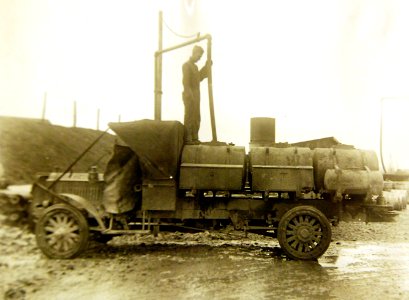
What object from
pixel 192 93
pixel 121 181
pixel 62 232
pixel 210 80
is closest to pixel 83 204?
pixel 62 232

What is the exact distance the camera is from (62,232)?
7422 mm

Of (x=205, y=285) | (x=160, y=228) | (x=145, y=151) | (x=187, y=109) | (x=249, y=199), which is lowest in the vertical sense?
(x=205, y=285)

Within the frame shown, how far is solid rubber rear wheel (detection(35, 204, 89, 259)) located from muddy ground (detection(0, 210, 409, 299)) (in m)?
0.22

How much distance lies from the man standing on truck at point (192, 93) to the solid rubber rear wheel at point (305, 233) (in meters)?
2.61

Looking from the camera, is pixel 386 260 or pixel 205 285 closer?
pixel 205 285

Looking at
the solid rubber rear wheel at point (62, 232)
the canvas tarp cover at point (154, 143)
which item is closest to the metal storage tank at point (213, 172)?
the canvas tarp cover at point (154, 143)

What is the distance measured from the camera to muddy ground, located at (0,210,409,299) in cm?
550

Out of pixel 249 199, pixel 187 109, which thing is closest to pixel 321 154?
pixel 249 199

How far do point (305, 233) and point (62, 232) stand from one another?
4.51 metres

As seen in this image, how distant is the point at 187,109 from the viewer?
343 inches

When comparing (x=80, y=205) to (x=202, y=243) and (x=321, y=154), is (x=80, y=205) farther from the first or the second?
(x=321, y=154)

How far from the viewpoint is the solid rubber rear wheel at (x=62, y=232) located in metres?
7.34

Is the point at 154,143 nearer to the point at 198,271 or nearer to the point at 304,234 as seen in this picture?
the point at 198,271

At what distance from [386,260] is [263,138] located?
4613 millimetres
